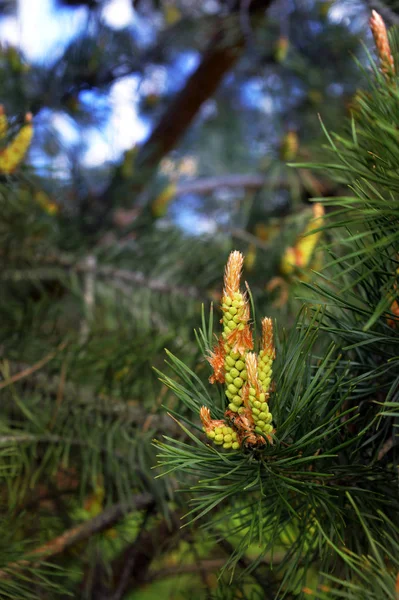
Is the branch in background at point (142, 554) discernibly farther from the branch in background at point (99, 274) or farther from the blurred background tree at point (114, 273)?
the branch in background at point (99, 274)

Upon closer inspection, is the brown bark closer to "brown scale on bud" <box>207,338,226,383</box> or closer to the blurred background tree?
the blurred background tree

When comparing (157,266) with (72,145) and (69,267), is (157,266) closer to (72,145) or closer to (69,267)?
(69,267)

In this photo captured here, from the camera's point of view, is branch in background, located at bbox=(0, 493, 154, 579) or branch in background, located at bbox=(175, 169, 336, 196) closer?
branch in background, located at bbox=(0, 493, 154, 579)

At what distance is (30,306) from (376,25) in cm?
29

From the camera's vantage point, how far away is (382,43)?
20 cm

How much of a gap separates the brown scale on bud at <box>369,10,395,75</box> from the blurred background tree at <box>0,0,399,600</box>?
1cm

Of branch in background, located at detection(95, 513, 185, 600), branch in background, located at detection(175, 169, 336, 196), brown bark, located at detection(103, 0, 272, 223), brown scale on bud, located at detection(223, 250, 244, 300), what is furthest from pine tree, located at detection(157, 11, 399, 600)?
branch in background, located at detection(175, 169, 336, 196)

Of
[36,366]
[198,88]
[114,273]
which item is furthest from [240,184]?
[36,366]

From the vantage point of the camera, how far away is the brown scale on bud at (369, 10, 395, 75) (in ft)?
0.65

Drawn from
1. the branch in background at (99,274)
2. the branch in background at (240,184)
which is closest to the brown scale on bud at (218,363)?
the branch in background at (99,274)

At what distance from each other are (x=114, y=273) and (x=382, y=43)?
1.00 ft

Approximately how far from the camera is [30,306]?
39 centimetres

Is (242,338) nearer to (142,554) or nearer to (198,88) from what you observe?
(142,554)

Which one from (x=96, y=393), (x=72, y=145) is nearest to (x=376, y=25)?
(x=96, y=393)
